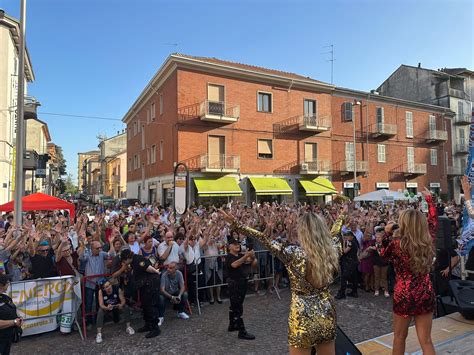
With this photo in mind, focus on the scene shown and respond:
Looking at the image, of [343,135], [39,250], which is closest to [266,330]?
[39,250]

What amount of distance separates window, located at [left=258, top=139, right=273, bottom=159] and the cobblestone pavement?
60.3 ft

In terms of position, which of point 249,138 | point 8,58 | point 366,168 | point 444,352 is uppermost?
point 8,58

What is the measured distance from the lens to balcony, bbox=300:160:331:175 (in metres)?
25.9

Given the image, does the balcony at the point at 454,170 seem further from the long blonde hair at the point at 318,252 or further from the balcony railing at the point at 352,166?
the long blonde hair at the point at 318,252

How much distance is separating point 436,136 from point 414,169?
520 centimetres

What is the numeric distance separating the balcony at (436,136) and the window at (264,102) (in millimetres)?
18670

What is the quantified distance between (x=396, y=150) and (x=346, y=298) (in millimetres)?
27835

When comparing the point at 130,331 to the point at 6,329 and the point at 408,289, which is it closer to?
the point at 6,329

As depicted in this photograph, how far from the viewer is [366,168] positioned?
95.3 feet

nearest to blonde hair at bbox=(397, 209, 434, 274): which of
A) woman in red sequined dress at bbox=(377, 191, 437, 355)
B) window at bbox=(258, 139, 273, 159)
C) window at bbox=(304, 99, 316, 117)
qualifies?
woman in red sequined dress at bbox=(377, 191, 437, 355)

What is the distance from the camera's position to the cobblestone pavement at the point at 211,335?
511 cm

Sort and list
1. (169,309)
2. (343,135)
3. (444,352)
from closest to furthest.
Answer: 1. (444,352)
2. (169,309)
3. (343,135)

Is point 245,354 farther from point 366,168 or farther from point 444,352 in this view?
point 366,168

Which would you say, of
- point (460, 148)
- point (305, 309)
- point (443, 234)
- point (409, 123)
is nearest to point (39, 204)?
point (305, 309)
